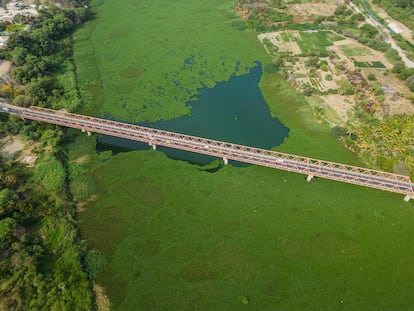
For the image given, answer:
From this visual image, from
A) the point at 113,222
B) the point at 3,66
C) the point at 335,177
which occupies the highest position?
the point at 3,66

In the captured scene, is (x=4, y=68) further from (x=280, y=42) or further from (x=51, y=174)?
(x=280, y=42)

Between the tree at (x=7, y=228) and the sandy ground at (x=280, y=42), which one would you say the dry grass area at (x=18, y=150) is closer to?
the tree at (x=7, y=228)

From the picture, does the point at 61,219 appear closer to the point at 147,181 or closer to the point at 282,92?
the point at 147,181

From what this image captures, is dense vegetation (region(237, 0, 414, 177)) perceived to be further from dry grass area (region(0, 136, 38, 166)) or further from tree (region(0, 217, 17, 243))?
dry grass area (region(0, 136, 38, 166))

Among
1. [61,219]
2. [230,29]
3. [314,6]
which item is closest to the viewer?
[61,219]

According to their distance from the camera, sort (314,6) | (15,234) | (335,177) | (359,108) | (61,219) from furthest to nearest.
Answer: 1. (314,6)
2. (359,108)
3. (335,177)
4. (61,219)
5. (15,234)

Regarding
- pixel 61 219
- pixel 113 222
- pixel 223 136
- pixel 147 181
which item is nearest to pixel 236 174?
pixel 223 136

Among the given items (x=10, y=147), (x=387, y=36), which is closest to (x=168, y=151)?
(x=10, y=147)

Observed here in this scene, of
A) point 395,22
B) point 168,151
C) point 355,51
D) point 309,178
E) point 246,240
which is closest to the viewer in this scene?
point 246,240

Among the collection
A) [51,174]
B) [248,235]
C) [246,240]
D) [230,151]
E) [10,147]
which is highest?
[230,151]
